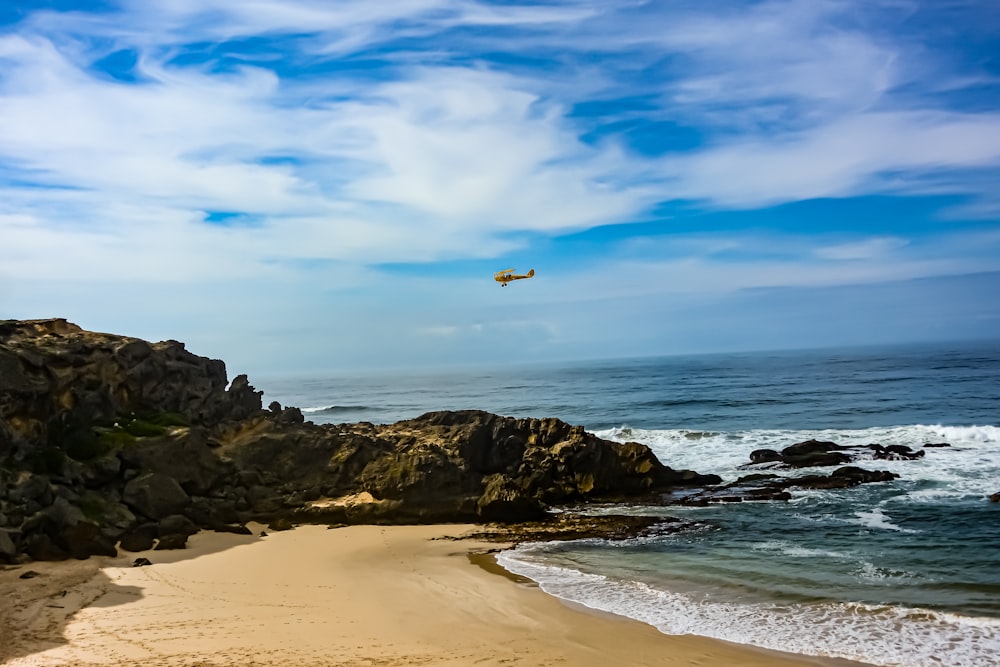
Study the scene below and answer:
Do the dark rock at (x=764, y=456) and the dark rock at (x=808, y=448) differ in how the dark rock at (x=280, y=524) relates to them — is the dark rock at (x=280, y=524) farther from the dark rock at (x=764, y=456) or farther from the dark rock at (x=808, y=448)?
the dark rock at (x=808, y=448)

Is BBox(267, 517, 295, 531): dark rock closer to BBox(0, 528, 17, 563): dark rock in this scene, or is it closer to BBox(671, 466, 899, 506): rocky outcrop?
BBox(0, 528, 17, 563): dark rock

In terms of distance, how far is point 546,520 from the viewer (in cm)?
2595

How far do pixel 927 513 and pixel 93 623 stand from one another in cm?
2416

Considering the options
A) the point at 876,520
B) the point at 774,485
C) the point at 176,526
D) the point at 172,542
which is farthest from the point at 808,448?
the point at 172,542

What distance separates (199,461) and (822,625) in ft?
69.1

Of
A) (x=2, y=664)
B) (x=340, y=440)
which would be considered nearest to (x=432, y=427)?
(x=340, y=440)

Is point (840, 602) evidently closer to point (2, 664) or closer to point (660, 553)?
point (660, 553)

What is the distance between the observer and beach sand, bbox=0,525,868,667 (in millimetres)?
13086

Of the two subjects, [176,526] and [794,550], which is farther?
[176,526]

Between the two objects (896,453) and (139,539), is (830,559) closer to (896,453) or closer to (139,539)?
(139,539)

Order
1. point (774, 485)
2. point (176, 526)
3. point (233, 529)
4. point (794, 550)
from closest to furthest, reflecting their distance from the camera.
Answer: point (794, 550)
point (176, 526)
point (233, 529)
point (774, 485)

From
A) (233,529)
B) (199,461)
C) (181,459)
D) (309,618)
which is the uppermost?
(181,459)

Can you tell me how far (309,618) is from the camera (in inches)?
610

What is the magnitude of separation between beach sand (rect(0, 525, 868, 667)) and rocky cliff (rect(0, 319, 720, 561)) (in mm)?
3088
